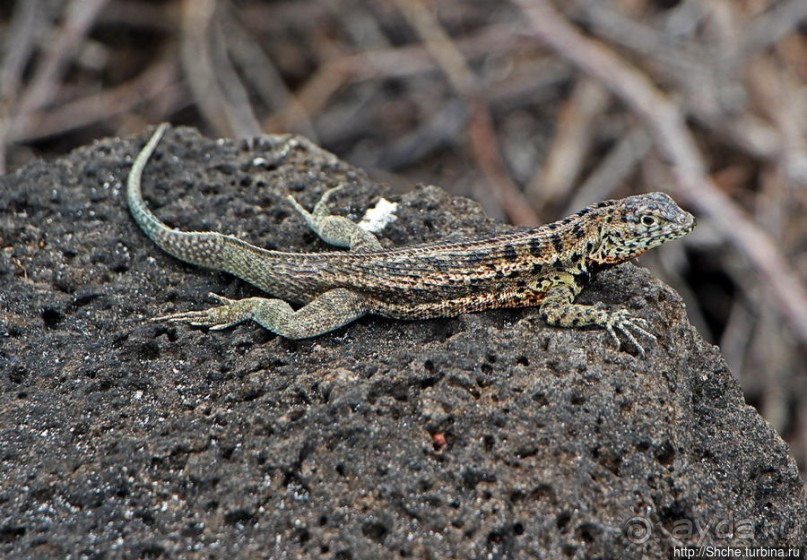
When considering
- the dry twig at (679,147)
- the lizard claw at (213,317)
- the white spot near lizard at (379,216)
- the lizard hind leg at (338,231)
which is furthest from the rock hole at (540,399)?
the dry twig at (679,147)

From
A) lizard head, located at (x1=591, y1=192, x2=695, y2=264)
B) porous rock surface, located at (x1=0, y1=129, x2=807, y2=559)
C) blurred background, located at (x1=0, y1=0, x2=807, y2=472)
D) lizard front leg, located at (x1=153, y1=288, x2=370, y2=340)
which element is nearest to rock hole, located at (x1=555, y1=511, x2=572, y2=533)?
porous rock surface, located at (x1=0, y1=129, x2=807, y2=559)

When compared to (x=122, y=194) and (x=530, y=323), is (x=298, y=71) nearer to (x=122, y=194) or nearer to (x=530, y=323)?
(x=122, y=194)

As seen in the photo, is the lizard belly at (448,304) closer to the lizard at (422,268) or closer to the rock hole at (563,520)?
the lizard at (422,268)

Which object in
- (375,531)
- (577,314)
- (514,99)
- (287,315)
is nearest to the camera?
(375,531)

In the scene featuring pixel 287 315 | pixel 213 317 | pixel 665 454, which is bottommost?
pixel 213 317

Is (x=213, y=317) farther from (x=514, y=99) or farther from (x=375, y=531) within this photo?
(x=514, y=99)

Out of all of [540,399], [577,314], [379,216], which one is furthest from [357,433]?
[379,216]

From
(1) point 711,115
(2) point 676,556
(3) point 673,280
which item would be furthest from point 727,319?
(2) point 676,556
